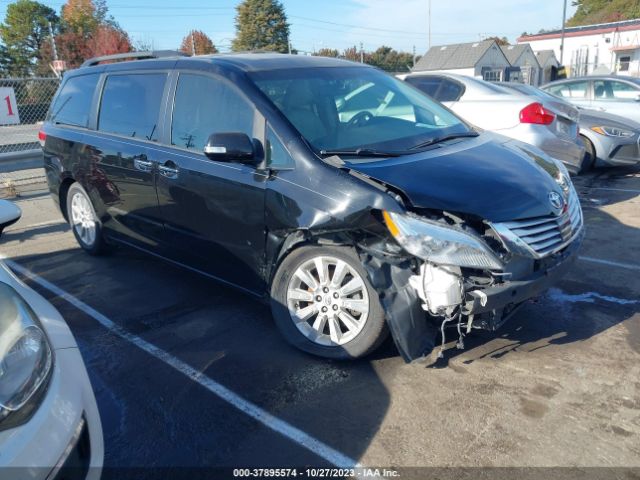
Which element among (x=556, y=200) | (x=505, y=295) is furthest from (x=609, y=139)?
(x=505, y=295)

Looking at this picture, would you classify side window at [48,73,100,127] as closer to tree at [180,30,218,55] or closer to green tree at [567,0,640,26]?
tree at [180,30,218,55]

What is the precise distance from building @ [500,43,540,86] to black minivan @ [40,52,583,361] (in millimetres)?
39327

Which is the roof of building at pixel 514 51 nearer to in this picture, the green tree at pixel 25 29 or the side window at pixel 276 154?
the green tree at pixel 25 29

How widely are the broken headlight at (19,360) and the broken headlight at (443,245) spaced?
71.8 inches

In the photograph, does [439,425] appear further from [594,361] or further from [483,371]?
[594,361]

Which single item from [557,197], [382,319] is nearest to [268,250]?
[382,319]

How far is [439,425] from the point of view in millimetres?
2865

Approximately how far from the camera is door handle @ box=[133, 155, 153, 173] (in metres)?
4.40

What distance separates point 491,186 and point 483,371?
1.12m

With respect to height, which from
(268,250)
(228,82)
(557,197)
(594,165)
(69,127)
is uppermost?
(228,82)

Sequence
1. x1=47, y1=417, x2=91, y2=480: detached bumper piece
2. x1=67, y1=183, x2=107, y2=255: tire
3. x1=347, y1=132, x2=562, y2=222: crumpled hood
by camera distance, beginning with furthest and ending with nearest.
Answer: x1=67, y1=183, x2=107, y2=255: tire → x1=347, y1=132, x2=562, y2=222: crumpled hood → x1=47, y1=417, x2=91, y2=480: detached bumper piece

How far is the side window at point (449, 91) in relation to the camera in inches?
314

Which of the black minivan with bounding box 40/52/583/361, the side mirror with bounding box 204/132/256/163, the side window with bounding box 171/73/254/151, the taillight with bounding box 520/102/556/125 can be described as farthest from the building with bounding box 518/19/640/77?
the side mirror with bounding box 204/132/256/163

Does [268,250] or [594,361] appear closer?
[594,361]
